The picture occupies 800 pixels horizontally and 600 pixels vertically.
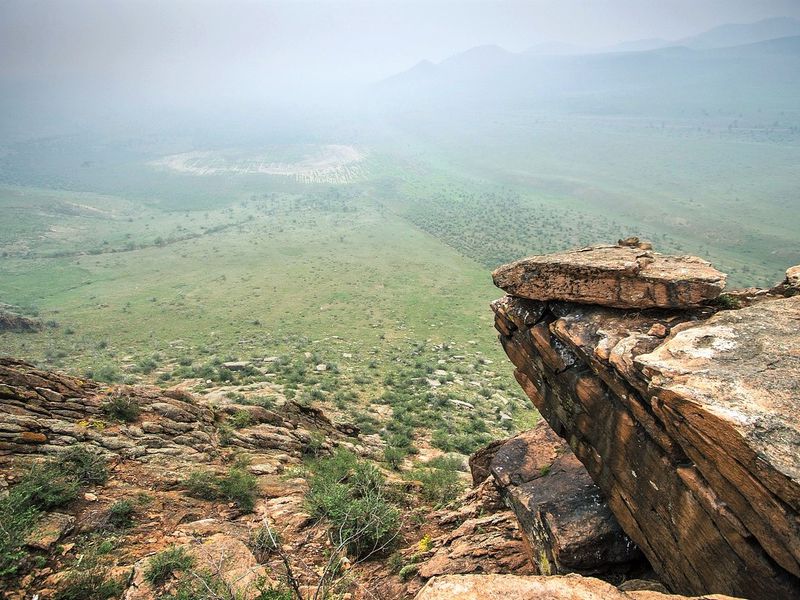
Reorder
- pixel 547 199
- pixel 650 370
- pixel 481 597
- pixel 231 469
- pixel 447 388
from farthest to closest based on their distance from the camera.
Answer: pixel 547 199, pixel 447 388, pixel 231 469, pixel 650 370, pixel 481 597

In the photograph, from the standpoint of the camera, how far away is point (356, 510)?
973cm

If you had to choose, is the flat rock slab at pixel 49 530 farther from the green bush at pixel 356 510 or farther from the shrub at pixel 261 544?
the green bush at pixel 356 510

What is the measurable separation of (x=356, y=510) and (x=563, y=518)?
A: 4.82 metres

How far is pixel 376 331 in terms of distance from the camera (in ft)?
141

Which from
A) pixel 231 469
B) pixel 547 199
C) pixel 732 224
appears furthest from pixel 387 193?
pixel 231 469

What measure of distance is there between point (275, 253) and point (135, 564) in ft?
270

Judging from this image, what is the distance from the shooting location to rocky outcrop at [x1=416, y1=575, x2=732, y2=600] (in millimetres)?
4863

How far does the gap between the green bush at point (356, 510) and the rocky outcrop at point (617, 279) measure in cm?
648

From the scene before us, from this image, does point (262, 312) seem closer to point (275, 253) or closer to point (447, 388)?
point (447, 388)

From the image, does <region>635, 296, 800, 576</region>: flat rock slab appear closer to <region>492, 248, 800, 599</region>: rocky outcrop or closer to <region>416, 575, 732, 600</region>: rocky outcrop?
<region>492, 248, 800, 599</region>: rocky outcrop

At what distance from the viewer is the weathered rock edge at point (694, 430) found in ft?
15.6

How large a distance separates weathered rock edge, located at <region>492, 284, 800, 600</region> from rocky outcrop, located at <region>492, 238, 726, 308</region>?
0.38m

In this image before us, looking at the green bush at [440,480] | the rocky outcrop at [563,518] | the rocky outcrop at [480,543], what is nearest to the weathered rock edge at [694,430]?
the rocky outcrop at [563,518]

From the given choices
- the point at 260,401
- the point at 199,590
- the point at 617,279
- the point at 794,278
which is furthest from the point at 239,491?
the point at 794,278
